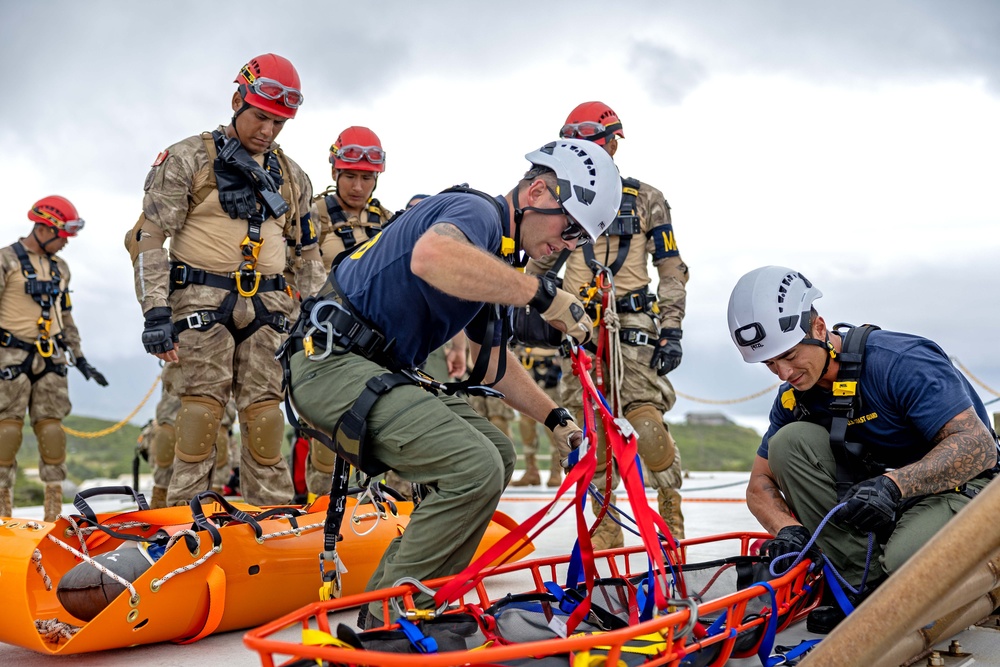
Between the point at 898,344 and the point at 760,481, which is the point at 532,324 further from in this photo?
the point at 898,344

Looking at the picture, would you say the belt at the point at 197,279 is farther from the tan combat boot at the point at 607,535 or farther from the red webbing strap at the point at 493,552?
the red webbing strap at the point at 493,552

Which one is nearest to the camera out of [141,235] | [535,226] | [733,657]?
[733,657]

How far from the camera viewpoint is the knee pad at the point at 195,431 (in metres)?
4.89

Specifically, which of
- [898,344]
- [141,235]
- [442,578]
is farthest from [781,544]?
[141,235]

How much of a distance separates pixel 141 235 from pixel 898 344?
3.82m

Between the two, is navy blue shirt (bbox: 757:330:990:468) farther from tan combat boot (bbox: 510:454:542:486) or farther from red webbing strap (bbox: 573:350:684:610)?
tan combat boot (bbox: 510:454:542:486)

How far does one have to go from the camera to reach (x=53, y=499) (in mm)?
7477

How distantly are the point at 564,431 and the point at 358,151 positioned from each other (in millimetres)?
3798

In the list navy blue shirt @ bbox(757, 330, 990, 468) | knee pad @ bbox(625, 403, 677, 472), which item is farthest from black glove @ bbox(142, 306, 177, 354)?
navy blue shirt @ bbox(757, 330, 990, 468)

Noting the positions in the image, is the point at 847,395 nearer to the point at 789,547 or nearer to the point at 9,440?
the point at 789,547

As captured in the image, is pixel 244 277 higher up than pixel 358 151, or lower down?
lower down

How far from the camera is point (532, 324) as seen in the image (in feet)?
12.6

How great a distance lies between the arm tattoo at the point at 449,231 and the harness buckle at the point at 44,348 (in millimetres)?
6176

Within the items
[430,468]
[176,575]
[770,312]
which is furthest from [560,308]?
[176,575]
